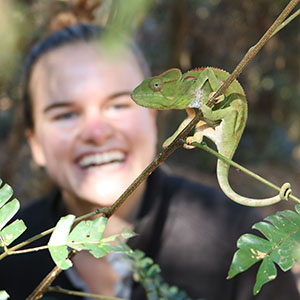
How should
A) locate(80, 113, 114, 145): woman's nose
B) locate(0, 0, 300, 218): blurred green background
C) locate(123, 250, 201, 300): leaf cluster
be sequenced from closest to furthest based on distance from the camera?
locate(123, 250, 201, 300): leaf cluster, locate(80, 113, 114, 145): woman's nose, locate(0, 0, 300, 218): blurred green background

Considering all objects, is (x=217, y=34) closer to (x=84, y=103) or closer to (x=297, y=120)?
(x=297, y=120)

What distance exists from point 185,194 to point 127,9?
1188 millimetres

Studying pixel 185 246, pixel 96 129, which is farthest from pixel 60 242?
pixel 185 246

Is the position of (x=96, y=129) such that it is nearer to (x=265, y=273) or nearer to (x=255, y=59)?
(x=265, y=273)

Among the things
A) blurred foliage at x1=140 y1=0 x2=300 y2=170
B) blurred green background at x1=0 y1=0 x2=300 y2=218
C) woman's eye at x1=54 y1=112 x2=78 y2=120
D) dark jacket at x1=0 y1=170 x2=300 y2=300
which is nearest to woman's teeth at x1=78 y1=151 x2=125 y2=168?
woman's eye at x1=54 y1=112 x2=78 y2=120

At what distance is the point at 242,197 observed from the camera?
0.40 meters

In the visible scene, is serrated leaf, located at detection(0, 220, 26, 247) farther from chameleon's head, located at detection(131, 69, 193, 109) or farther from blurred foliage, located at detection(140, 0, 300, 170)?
blurred foliage, located at detection(140, 0, 300, 170)

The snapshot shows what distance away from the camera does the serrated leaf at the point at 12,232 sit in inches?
15.4

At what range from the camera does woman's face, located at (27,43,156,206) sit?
3.72 ft

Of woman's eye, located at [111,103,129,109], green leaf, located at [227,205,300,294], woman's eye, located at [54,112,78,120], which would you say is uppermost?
woman's eye, located at [54,112,78,120]

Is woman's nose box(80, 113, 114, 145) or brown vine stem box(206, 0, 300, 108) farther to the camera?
woman's nose box(80, 113, 114, 145)

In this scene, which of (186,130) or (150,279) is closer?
(186,130)

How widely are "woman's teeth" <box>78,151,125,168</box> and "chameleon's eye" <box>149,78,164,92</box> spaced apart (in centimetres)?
74

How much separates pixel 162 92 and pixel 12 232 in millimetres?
216
